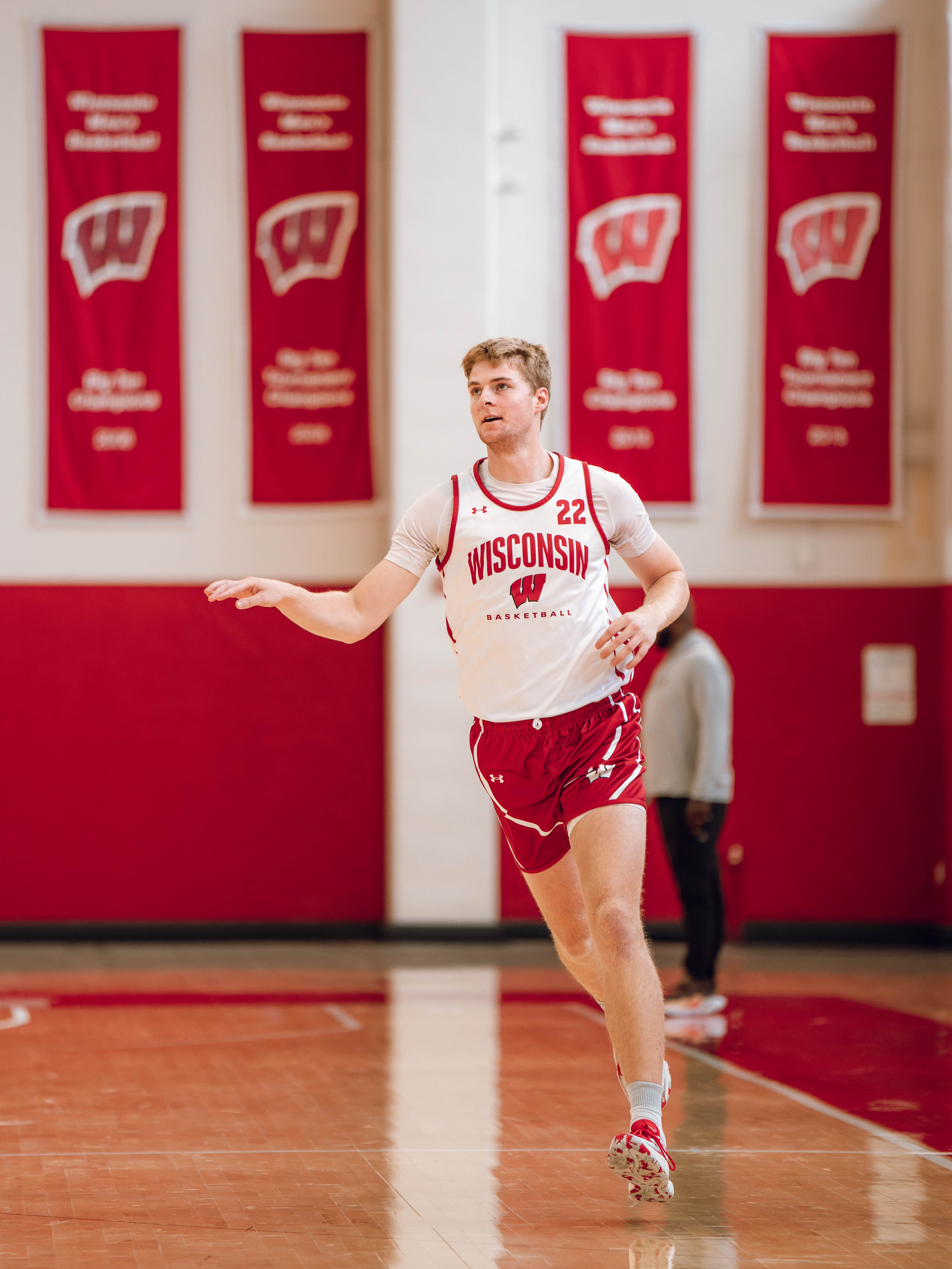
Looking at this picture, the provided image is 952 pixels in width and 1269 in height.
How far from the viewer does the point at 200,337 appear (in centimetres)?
1138

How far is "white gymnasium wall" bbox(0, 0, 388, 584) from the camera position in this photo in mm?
11211

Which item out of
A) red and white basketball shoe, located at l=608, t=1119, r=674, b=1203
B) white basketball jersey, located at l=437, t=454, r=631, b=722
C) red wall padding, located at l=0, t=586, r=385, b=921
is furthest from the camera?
red wall padding, located at l=0, t=586, r=385, b=921

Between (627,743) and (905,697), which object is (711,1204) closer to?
(627,743)

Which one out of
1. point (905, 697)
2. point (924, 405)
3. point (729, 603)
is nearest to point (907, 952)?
point (905, 697)

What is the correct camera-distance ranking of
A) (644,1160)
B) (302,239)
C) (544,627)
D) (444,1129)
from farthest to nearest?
(302,239) → (444,1129) → (544,627) → (644,1160)

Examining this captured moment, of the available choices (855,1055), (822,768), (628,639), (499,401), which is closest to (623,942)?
(628,639)

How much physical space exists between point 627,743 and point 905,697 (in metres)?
7.58

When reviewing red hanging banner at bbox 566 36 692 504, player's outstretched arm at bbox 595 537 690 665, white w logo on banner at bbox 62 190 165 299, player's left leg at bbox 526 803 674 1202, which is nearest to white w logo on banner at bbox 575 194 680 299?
red hanging banner at bbox 566 36 692 504

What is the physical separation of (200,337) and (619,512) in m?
7.58

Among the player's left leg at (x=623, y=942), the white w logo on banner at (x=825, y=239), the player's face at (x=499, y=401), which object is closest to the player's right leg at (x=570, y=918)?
the player's left leg at (x=623, y=942)

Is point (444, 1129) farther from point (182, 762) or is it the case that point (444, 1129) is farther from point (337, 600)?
point (182, 762)

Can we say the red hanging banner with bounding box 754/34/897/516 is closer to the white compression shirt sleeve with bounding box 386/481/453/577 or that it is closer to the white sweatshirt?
the white sweatshirt

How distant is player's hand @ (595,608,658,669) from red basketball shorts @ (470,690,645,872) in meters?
0.25

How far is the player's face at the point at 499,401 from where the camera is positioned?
4328mm
